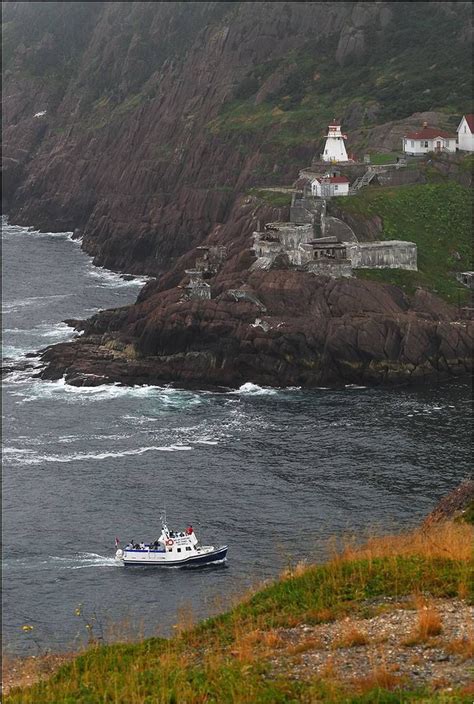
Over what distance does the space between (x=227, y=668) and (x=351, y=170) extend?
11249cm

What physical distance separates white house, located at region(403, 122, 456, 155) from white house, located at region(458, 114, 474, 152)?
1259mm

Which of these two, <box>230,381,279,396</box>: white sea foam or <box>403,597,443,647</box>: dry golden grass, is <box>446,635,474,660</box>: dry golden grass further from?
<box>230,381,279,396</box>: white sea foam

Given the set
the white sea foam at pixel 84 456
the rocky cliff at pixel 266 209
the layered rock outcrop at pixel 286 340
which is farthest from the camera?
the rocky cliff at pixel 266 209

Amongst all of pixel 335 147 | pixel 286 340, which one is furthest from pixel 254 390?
pixel 335 147

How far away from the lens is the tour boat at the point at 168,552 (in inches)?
2675

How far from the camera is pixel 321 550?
63.6 meters

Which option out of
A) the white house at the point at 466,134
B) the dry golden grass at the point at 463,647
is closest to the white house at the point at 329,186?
the white house at the point at 466,134

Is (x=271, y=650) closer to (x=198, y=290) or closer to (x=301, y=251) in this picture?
(x=198, y=290)

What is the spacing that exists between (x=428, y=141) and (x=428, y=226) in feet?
49.3

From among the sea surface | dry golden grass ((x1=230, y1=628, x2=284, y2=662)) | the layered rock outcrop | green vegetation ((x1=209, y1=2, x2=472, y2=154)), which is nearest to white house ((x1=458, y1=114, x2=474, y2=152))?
green vegetation ((x1=209, y1=2, x2=472, y2=154))

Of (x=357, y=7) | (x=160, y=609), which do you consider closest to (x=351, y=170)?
(x=357, y=7)

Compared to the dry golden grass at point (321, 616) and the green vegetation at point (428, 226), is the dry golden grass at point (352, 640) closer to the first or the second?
the dry golden grass at point (321, 616)

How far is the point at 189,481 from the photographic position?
80.8 m

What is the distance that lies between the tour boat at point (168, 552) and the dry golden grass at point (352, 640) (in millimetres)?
41982
